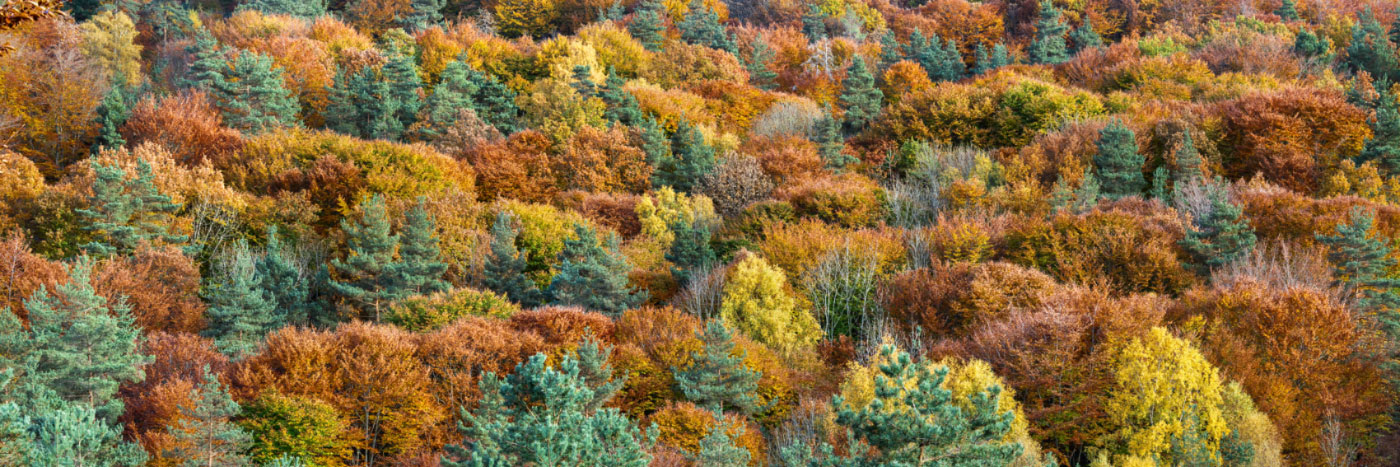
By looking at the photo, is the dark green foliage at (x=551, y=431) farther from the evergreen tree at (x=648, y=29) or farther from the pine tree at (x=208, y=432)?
the evergreen tree at (x=648, y=29)

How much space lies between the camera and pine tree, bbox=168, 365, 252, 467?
25.7m

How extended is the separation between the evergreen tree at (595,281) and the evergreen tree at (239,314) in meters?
9.94

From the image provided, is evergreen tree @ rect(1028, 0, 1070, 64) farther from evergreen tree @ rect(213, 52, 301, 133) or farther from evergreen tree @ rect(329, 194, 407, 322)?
evergreen tree @ rect(329, 194, 407, 322)

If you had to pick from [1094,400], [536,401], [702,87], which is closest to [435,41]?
[702,87]

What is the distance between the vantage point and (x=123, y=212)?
142 feet

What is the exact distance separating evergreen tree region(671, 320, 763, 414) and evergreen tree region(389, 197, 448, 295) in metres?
13.3

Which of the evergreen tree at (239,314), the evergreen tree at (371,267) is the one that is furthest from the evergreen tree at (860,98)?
the evergreen tree at (239,314)

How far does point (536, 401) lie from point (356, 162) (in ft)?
113

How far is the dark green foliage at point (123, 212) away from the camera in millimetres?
42531

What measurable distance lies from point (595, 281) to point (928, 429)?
24796 mm

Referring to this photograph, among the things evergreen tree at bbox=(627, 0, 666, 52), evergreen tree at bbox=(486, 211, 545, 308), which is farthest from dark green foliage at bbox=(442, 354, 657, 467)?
evergreen tree at bbox=(627, 0, 666, 52)

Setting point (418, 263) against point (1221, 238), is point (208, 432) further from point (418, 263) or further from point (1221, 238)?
point (1221, 238)

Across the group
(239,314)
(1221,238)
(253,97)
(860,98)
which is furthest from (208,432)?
(860,98)

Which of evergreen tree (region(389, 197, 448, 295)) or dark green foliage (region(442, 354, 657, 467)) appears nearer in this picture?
dark green foliage (region(442, 354, 657, 467))
